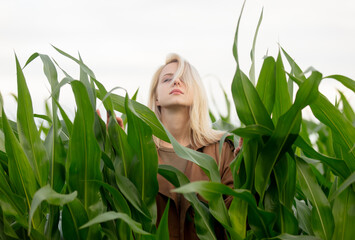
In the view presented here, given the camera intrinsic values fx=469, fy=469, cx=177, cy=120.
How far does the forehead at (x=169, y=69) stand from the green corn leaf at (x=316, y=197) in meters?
0.64

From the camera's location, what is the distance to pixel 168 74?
1548 millimetres

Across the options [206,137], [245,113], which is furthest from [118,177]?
[206,137]

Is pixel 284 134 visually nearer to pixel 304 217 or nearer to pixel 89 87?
pixel 304 217

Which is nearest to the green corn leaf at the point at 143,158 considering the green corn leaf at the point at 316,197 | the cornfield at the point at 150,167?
the cornfield at the point at 150,167

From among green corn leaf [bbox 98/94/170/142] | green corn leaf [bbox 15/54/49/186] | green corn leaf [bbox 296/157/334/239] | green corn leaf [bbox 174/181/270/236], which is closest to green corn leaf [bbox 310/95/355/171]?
green corn leaf [bbox 296/157/334/239]

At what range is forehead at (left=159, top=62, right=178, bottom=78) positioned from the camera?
1.56m

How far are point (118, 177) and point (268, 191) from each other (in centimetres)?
34

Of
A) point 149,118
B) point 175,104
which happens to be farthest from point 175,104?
point 149,118

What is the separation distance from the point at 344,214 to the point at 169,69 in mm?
750

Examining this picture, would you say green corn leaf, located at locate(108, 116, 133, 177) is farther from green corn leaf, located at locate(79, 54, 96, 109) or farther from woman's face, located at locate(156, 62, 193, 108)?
woman's face, located at locate(156, 62, 193, 108)

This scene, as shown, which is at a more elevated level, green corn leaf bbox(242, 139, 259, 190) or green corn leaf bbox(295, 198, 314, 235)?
green corn leaf bbox(242, 139, 259, 190)

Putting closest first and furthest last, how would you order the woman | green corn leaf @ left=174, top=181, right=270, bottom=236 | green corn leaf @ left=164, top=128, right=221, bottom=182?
green corn leaf @ left=174, top=181, right=270, bottom=236
green corn leaf @ left=164, top=128, right=221, bottom=182
the woman

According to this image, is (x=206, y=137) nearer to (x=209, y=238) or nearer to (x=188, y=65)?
(x=188, y=65)

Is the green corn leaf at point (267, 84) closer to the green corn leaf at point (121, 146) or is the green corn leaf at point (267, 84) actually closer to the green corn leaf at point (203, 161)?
the green corn leaf at point (203, 161)
